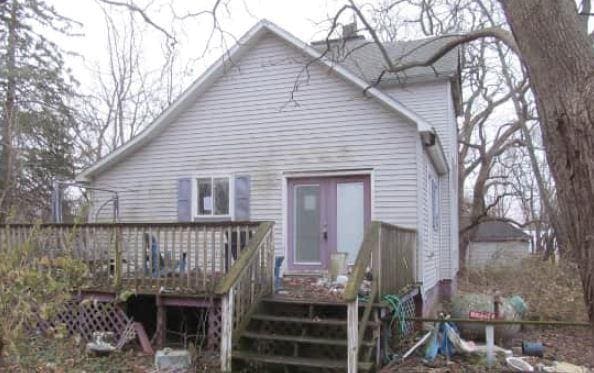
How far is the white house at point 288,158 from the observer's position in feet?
32.8

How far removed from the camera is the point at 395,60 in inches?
488

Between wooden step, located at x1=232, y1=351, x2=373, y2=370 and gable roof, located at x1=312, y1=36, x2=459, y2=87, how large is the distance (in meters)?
6.79

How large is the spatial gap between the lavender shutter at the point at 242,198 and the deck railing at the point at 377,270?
345 centimetres

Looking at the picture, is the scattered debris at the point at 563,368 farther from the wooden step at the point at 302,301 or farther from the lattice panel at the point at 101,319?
the lattice panel at the point at 101,319

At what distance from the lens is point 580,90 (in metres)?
3.78

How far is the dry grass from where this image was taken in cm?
1146

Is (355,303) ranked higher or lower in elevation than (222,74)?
lower

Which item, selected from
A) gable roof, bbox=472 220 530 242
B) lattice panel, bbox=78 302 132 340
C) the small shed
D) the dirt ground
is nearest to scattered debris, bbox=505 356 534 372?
the dirt ground

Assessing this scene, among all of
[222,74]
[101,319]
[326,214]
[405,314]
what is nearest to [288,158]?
[326,214]

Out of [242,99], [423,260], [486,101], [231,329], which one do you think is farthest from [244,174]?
[486,101]

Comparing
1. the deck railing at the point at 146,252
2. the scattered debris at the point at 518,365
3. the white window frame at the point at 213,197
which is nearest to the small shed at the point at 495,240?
the white window frame at the point at 213,197

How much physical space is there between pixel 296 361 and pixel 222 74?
686 centimetres

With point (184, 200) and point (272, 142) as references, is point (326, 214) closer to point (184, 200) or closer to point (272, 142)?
point (272, 142)

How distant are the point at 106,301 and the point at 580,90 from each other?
7.01m
